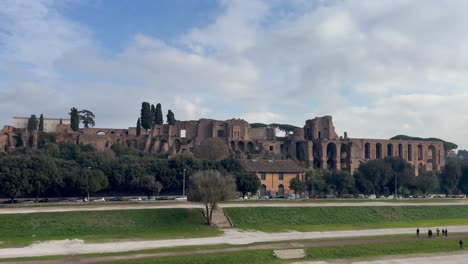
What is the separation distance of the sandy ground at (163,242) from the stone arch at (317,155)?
52.6m

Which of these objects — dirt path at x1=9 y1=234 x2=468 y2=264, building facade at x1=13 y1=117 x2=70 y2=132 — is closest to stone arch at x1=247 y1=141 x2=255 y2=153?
building facade at x1=13 y1=117 x2=70 y2=132

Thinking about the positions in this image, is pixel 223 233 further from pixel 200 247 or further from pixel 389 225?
pixel 389 225

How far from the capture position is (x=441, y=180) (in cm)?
7862

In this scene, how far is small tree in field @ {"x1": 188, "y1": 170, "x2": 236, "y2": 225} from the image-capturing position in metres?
39.9

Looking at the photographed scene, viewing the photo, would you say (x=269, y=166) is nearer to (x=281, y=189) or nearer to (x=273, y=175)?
(x=273, y=175)

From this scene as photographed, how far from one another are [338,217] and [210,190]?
538 inches

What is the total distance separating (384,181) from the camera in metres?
68.9

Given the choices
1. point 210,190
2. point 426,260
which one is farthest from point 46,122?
point 426,260

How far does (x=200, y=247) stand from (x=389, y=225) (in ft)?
69.4

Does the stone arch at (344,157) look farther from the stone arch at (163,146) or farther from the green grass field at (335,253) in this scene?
the green grass field at (335,253)

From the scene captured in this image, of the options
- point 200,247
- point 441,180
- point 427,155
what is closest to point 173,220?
point 200,247

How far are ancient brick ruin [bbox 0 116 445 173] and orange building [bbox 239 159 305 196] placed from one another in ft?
54.0

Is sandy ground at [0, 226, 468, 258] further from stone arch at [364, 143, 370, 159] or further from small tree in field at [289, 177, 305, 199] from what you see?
stone arch at [364, 143, 370, 159]

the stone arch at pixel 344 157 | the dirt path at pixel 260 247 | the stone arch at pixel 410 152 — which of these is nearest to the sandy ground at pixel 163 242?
the dirt path at pixel 260 247
